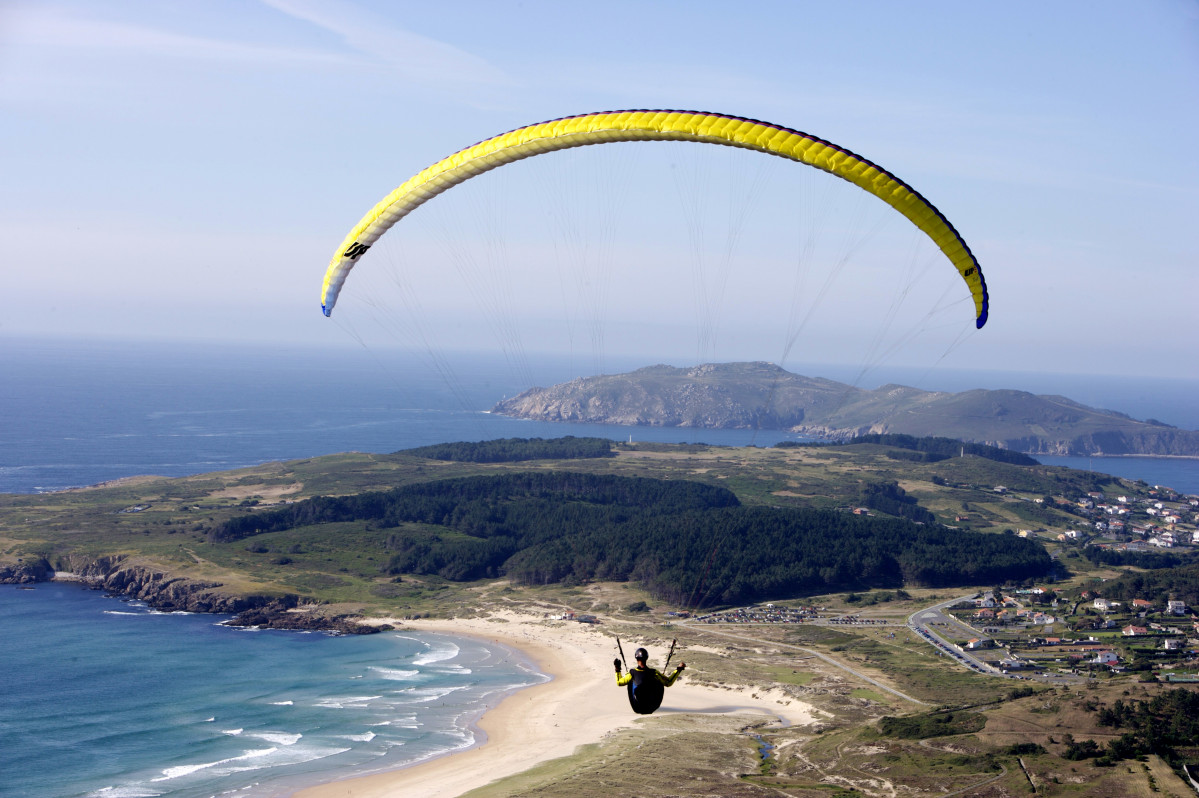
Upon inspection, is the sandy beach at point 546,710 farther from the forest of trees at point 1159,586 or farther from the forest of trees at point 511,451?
the forest of trees at point 511,451

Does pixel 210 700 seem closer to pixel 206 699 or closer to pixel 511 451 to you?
pixel 206 699

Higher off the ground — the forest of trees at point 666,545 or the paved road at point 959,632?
the forest of trees at point 666,545

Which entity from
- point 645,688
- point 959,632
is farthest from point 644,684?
point 959,632

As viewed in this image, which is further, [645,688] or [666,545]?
[666,545]

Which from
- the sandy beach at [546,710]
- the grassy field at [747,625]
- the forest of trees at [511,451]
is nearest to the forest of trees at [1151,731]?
the grassy field at [747,625]

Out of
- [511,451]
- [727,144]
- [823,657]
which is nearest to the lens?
[727,144]

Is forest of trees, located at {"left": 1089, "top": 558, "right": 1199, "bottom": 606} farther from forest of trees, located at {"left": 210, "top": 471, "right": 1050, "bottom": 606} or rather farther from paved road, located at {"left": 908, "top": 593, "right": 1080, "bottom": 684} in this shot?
paved road, located at {"left": 908, "top": 593, "right": 1080, "bottom": 684}

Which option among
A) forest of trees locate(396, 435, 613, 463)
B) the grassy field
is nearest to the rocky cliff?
the grassy field
